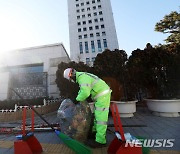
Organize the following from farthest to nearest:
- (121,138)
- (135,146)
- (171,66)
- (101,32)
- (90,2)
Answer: (90,2) → (101,32) → (171,66) → (121,138) → (135,146)

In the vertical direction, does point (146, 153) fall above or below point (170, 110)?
below

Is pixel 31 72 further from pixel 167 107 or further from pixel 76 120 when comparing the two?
pixel 167 107

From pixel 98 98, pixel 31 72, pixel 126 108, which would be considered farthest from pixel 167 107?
pixel 31 72

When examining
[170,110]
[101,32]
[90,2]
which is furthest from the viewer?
[90,2]

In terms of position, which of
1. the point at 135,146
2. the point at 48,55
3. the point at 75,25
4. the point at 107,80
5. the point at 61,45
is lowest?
the point at 135,146

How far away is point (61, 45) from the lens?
13914 millimetres

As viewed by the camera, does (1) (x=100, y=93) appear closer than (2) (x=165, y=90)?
Yes

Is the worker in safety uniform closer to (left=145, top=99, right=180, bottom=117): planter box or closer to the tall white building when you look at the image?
(left=145, top=99, right=180, bottom=117): planter box

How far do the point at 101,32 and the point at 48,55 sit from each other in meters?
30.9

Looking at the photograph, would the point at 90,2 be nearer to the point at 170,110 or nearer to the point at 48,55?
the point at 48,55

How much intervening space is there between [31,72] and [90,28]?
110ft

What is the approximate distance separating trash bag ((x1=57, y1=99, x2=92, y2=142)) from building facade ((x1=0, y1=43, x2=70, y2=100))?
9.10 metres

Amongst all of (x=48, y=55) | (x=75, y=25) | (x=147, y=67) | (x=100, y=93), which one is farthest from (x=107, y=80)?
(x=75, y=25)

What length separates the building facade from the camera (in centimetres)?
1214
